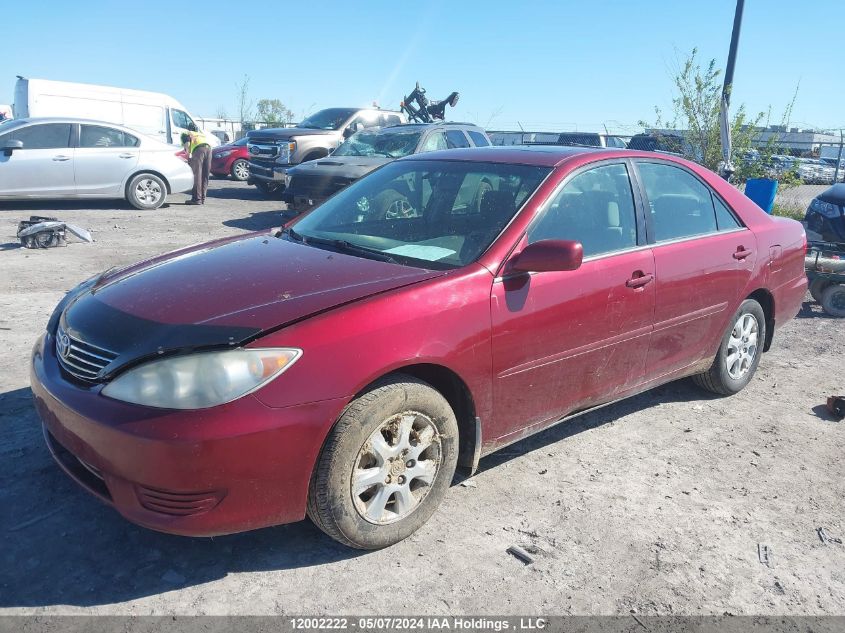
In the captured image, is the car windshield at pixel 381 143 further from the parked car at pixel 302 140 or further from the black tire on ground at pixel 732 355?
the black tire on ground at pixel 732 355

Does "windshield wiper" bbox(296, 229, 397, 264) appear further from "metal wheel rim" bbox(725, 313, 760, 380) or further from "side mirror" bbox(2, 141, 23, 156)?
"side mirror" bbox(2, 141, 23, 156)

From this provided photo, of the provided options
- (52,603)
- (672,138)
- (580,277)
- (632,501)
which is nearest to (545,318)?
(580,277)

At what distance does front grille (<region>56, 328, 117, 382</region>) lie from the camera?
274 cm

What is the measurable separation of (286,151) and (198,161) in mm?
1745

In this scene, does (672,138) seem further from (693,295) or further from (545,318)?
(545,318)

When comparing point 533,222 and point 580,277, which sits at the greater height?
point 533,222

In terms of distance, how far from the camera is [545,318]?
3.41 meters

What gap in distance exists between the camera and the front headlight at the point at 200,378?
254 cm

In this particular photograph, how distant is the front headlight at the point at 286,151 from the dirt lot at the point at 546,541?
10561mm

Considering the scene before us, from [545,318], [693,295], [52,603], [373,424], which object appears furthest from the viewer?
[693,295]

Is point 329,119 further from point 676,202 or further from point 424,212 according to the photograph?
point 424,212

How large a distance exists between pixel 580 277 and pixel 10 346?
4.17m

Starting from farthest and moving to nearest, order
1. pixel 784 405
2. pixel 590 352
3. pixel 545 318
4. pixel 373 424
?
pixel 784 405
pixel 590 352
pixel 545 318
pixel 373 424

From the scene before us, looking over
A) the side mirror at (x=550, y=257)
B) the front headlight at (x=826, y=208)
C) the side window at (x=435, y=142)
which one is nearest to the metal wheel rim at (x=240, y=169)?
the side window at (x=435, y=142)
